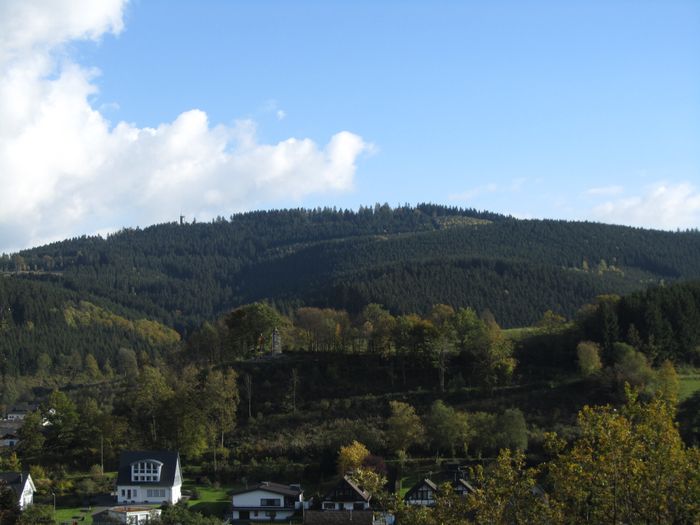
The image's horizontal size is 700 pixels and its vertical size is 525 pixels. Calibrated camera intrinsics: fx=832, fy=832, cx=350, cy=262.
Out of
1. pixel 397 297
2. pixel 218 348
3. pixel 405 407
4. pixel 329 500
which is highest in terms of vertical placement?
pixel 397 297

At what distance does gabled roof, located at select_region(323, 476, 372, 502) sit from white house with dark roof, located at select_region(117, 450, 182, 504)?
37.3ft

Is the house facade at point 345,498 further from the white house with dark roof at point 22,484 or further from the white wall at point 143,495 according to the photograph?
the white house with dark roof at point 22,484

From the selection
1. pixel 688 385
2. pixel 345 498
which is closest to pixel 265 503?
pixel 345 498

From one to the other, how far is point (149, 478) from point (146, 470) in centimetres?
61

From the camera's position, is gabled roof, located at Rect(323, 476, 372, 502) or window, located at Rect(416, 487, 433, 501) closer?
window, located at Rect(416, 487, 433, 501)

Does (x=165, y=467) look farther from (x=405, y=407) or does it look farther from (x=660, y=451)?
(x=660, y=451)

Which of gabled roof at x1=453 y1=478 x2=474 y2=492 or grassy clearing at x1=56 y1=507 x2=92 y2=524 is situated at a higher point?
gabled roof at x1=453 y1=478 x2=474 y2=492

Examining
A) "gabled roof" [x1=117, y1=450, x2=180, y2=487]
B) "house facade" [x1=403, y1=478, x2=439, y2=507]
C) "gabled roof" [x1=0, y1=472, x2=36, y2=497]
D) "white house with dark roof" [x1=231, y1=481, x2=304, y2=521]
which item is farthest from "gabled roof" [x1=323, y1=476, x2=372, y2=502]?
"gabled roof" [x1=0, y1=472, x2=36, y2=497]

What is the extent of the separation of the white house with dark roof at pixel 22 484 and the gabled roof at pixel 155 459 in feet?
18.6

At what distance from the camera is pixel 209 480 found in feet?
199

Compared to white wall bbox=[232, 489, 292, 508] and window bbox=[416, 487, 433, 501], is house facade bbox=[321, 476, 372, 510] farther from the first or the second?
white wall bbox=[232, 489, 292, 508]

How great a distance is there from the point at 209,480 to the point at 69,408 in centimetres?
1619

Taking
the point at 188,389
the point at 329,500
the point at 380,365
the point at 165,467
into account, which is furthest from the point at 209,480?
the point at 380,365

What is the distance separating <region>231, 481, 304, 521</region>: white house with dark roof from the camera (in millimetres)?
51844
